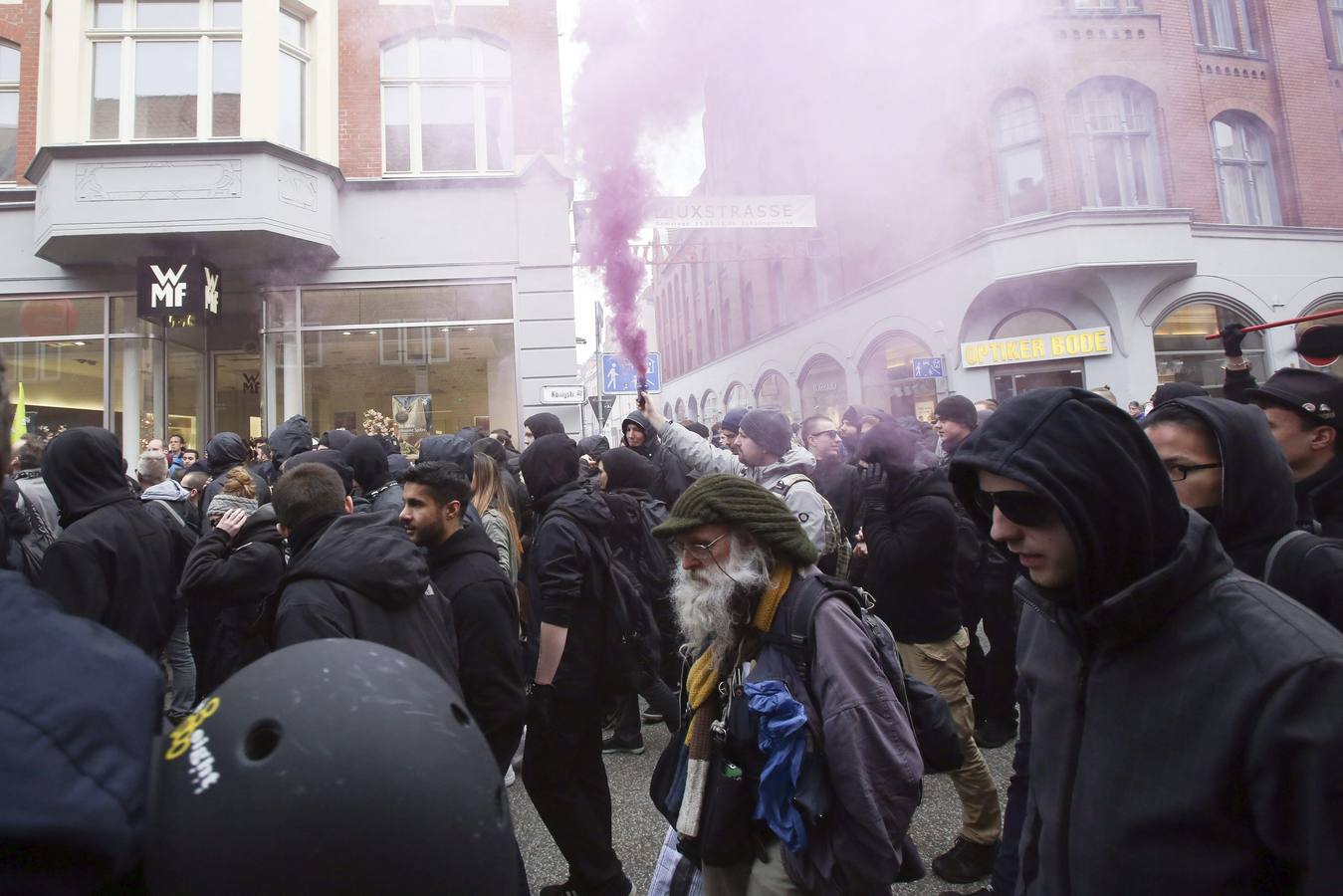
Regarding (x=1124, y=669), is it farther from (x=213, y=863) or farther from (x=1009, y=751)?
(x=1009, y=751)

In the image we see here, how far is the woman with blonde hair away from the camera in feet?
13.3

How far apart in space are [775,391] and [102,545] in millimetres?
19517

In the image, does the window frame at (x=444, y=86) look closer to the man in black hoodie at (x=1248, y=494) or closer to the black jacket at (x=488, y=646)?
the black jacket at (x=488, y=646)

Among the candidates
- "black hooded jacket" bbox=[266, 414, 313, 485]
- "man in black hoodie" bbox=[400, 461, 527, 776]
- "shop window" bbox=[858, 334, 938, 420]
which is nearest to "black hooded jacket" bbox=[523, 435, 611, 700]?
"man in black hoodie" bbox=[400, 461, 527, 776]

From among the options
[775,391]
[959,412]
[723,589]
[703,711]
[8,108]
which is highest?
[8,108]

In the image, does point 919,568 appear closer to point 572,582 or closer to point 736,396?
point 572,582

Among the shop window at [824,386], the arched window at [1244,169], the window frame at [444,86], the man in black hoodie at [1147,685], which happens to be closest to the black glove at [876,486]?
the man in black hoodie at [1147,685]

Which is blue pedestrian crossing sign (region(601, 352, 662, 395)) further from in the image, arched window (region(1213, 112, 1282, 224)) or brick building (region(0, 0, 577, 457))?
arched window (region(1213, 112, 1282, 224))

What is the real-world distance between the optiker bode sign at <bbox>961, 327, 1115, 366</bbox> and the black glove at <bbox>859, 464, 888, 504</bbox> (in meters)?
12.4

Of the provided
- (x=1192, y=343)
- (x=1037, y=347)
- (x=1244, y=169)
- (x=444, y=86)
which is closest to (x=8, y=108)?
(x=444, y=86)

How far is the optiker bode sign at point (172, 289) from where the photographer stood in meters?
10.1

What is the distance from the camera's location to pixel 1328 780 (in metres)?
0.95

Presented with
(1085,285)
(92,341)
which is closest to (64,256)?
(92,341)

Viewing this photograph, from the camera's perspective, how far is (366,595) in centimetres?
213
